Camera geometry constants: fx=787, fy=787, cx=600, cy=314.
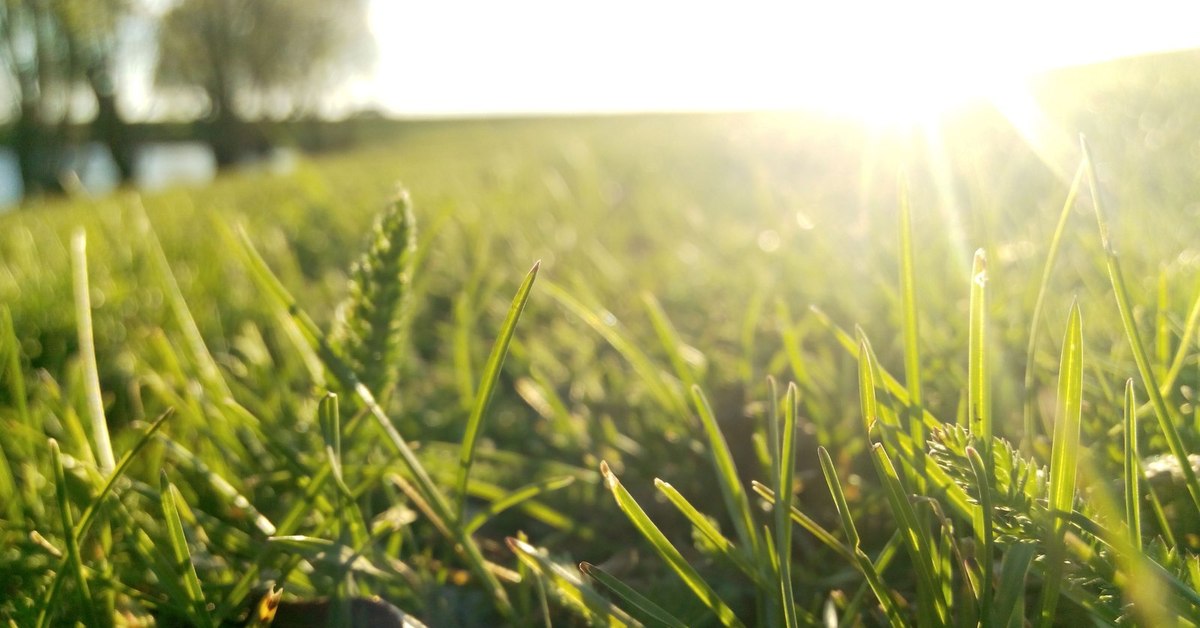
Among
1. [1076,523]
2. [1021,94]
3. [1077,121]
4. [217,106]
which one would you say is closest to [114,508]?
[1076,523]

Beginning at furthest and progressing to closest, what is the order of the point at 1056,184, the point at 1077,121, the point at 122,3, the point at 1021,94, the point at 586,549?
1. the point at 122,3
2. the point at 1021,94
3. the point at 1077,121
4. the point at 1056,184
5. the point at 586,549

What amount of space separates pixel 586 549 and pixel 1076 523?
0.46m

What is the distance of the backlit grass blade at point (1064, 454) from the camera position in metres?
0.38

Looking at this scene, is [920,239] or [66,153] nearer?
[920,239]

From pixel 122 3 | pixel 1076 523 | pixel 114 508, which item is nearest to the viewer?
pixel 1076 523

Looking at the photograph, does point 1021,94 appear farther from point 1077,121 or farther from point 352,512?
point 352,512

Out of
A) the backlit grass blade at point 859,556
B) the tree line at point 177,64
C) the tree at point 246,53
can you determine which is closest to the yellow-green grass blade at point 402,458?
the backlit grass blade at point 859,556

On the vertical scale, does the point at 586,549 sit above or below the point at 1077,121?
below

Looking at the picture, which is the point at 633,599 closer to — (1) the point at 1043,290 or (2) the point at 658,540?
(2) the point at 658,540

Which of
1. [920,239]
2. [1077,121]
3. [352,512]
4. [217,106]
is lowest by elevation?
[352,512]

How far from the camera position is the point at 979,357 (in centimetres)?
45

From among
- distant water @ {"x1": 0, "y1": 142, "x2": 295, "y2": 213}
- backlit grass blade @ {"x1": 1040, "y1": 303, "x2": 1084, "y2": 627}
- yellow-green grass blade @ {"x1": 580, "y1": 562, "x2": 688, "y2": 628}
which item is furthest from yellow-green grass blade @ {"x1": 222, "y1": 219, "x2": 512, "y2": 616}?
distant water @ {"x1": 0, "y1": 142, "x2": 295, "y2": 213}

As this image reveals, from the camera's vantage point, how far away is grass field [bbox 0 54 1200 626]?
445 mm

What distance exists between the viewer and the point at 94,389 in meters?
0.62
